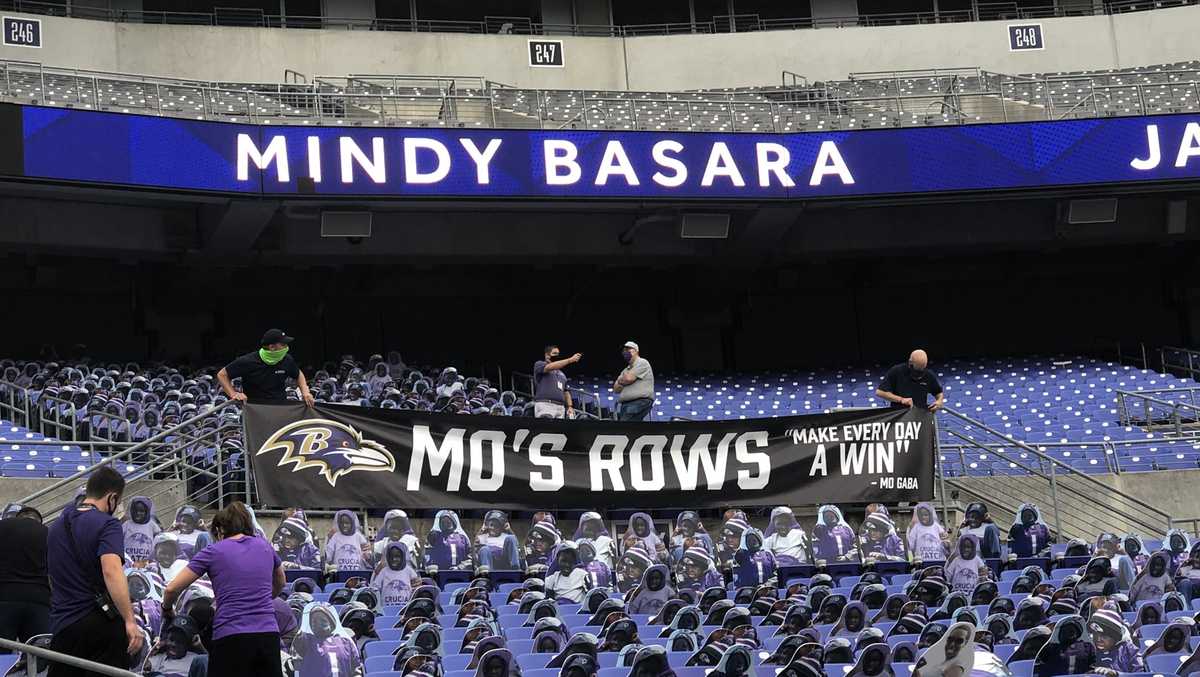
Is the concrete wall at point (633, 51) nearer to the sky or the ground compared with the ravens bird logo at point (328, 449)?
nearer to the sky

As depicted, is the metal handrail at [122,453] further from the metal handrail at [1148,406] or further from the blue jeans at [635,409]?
the metal handrail at [1148,406]

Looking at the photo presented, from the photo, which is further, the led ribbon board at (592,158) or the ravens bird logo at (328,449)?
the led ribbon board at (592,158)

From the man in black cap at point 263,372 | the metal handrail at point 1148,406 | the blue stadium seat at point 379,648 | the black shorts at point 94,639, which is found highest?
the man in black cap at point 263,372

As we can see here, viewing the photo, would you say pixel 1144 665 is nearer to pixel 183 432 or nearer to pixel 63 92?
pixel 183 432

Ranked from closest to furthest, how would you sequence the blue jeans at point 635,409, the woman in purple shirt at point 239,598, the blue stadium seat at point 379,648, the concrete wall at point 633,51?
the woman in purple shirt at point 239,598 → the blue stadium seat at point 379,648 → the blue jeans at point 635,409 → the concrete wall at point 633,51

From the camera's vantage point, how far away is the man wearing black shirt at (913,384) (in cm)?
1587

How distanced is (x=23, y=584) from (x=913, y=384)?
32.0 feet

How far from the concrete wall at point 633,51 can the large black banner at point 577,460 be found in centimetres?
1511

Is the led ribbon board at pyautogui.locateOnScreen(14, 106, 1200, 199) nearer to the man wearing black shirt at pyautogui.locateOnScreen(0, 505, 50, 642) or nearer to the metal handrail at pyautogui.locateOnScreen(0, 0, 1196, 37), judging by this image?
the metal handrail at pyautogui.locateOnScreen(0, 0, 1196, 37)

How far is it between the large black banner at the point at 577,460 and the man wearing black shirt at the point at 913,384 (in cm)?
31

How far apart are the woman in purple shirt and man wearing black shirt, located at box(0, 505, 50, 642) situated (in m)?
1.05

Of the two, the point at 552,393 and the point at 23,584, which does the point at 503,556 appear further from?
the point at 23,584

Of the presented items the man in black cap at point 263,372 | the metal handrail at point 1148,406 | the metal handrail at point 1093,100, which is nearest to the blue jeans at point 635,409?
the man in black cap at point 263,372

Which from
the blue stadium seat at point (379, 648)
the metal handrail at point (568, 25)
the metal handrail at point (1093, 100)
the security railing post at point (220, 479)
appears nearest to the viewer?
the blue stadium seat at point (379, 648)
